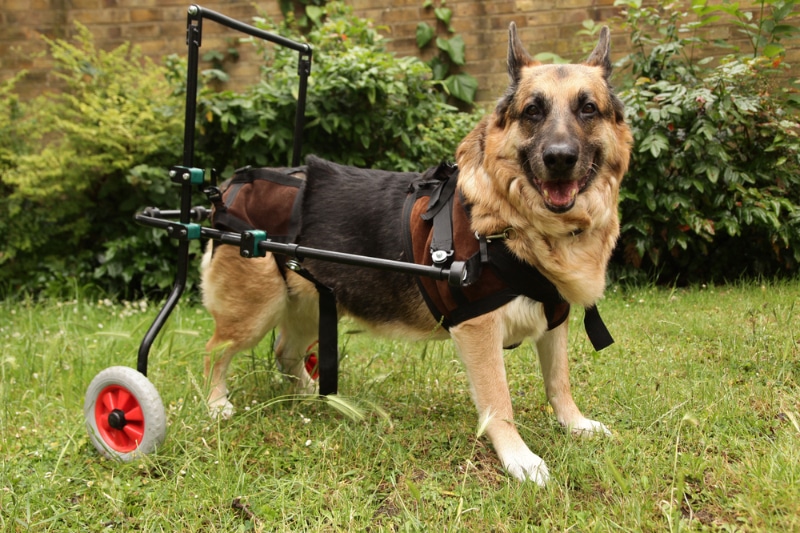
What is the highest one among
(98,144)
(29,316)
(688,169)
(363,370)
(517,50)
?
(517,50)

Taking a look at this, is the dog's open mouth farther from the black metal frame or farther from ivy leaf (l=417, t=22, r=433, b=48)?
ivy leaf (l=417, t=22, r=433, b=48)

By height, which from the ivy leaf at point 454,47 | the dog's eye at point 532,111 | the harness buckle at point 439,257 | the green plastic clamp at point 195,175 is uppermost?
the ivy leaf at point 454,47

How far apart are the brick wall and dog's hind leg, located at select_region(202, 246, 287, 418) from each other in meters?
4.11

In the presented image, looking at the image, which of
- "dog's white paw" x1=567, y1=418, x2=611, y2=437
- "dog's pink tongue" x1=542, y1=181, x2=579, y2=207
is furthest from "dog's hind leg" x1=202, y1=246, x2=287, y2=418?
"dog's white paw" x1=567, y1=418, x2=611, y2=437

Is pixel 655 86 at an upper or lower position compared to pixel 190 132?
upper

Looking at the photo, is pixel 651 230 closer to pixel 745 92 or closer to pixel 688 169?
pixel 688 169

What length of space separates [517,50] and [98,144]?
176 inches

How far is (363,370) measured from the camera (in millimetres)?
3986

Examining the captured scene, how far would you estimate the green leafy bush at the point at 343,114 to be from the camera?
5.75 metres

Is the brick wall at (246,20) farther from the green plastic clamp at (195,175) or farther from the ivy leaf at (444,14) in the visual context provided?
the green plastic clamp at (195,175)

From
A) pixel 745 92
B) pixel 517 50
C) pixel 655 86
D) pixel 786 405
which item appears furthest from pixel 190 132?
pixel 745 92

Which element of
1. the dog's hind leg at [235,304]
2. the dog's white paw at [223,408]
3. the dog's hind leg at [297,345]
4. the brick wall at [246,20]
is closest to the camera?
the dog's white paw at [223,408]

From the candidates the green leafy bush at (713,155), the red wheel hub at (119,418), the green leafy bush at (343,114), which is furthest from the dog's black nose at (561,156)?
the green leafy bush at (343,114)

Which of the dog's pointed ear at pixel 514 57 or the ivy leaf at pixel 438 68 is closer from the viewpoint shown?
the dog's pointed ear at pixel 514 57
